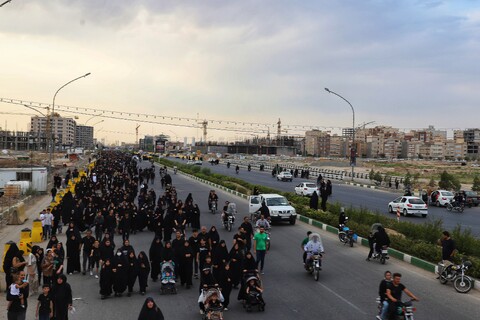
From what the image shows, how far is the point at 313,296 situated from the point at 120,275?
Result: 453 centimetres

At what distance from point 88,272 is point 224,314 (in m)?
5.69

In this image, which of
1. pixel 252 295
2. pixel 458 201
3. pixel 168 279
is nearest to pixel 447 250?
pixel 252 295

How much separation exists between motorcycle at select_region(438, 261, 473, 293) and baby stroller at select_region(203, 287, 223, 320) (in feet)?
20.8

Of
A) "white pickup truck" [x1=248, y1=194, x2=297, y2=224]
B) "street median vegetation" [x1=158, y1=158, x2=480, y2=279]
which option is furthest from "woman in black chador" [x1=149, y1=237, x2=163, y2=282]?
"white pickup truck" [x1=248, y1=194, x2=297, y2=224]

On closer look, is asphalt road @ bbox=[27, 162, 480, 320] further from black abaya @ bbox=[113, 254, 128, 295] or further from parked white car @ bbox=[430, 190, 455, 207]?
parked white car @ bbox=[430, 190, 455, 207]

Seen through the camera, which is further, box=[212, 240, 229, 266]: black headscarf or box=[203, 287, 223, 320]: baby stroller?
box=[212, 240, 229, 266]: black headscarf

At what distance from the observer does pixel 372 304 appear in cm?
1078

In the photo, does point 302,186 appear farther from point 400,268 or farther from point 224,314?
point 224,314

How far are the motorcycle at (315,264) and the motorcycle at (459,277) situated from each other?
3.25 metres

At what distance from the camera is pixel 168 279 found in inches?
454

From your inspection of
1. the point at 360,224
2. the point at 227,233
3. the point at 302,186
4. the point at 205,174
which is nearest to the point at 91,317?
the point at 227,233

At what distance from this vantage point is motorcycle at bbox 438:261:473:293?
39.5 ft

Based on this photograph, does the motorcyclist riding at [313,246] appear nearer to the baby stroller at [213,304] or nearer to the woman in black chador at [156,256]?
the woman in black chador at [156,256]

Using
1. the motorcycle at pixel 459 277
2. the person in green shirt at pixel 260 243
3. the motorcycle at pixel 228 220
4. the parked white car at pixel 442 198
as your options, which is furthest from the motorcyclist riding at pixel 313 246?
the parked white car at pixel 442 198
